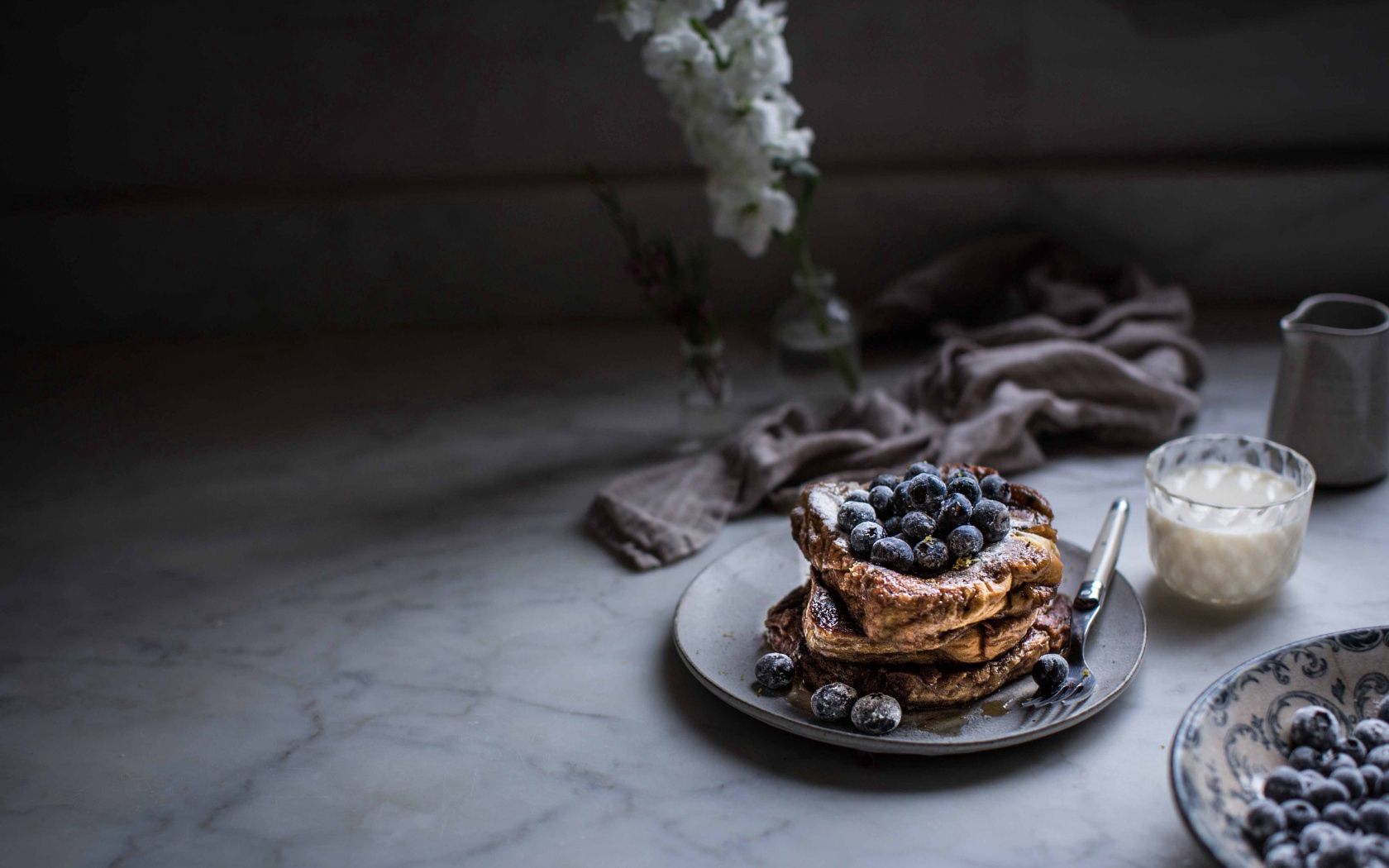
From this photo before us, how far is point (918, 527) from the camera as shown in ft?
3.47

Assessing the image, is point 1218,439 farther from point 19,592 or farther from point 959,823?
point 19,592

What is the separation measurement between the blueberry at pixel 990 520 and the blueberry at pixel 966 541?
0.07ft

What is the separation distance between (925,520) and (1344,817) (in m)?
0.37

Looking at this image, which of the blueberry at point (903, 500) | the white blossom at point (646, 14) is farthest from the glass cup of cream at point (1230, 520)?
the white blossom at point (646, 14)

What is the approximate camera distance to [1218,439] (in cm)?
130

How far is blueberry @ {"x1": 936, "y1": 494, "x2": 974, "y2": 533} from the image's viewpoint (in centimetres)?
107

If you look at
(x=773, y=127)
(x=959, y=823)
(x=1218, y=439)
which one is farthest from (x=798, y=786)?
(x=773, y=127)

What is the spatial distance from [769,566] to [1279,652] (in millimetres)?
483

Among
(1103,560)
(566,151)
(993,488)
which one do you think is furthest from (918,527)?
(566,151)

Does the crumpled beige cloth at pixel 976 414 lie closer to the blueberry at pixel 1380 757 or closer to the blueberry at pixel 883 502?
the blueberry at pixel 883 502

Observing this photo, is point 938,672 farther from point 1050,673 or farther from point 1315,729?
point 1315,729

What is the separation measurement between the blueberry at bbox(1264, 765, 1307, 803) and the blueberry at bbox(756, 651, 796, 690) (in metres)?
0.37

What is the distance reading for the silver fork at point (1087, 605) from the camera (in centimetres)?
102

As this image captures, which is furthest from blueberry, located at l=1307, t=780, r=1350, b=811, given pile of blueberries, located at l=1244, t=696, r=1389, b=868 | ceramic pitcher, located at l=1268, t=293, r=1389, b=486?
ceramic pitcher, located at l=1268, t=293, r=1389, b=486
